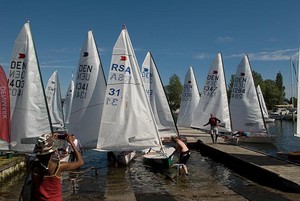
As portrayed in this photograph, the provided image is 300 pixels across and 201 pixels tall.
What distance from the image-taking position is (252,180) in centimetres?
1277

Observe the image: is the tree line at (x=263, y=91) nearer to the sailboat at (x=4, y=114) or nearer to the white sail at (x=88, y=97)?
the white sail at (x=88, y=97)

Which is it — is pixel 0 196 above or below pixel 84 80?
below

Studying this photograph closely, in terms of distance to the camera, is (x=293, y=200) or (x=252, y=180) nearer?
(x=293, y=200)

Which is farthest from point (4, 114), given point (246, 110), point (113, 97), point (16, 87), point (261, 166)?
point (246, 110)

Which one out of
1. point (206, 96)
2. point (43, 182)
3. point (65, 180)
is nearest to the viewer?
point (43, 182)

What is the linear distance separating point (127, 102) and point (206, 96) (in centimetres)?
1310

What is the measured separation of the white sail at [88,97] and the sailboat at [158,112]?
9.84ft

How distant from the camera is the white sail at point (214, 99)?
25.5 metres

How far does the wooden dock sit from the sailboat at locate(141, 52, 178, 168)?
2.65 m

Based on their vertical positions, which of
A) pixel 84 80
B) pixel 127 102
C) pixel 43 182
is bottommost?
pixel 43 182

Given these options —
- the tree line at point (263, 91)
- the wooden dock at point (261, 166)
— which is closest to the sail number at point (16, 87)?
the wooden dock at point (261, 166)

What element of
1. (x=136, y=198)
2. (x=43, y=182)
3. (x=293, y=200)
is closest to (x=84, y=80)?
(x=136, y=198)

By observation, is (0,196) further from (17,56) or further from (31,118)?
(17,56)

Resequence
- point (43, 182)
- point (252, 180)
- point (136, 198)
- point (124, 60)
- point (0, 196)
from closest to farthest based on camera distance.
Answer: point (43, 182) → point (136, 198) → point (0, 196) → point (252, 180) → point (124, 60)
